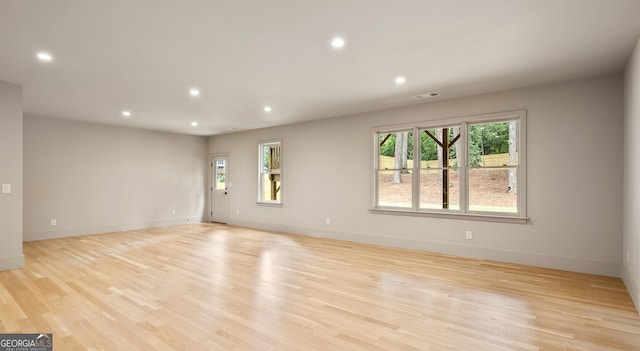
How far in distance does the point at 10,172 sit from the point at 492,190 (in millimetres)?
6893

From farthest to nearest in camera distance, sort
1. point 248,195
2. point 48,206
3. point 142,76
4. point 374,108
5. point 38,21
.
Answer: point 248,195, point 48,206, point 374,108, point 142,76, point 38,21

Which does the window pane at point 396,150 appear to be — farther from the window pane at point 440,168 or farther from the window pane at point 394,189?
the window pane at point 440,168

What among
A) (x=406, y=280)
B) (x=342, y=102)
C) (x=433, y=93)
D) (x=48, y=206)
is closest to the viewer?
(x=406, y=280)

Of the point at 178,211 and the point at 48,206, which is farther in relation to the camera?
the point at 178,211

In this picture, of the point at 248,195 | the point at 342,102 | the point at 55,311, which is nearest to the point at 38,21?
the point at 55,311

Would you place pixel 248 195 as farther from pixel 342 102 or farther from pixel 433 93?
pixel 433 93

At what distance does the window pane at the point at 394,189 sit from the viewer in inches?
231

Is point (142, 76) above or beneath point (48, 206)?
above

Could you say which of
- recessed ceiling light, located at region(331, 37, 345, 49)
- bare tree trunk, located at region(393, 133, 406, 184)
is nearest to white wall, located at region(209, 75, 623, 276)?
bare tree trunk, located at region(393, 133, 406, 184)

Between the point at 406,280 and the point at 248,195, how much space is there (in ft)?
18.2

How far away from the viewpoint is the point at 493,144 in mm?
5031

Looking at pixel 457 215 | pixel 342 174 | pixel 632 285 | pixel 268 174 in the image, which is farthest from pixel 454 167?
pixel 268 174

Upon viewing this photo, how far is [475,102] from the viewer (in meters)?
5.08

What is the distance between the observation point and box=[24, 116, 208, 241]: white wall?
6.55 metres
